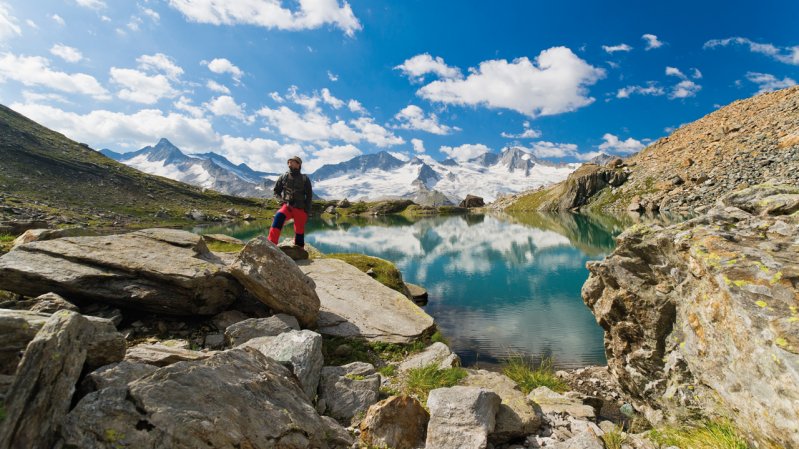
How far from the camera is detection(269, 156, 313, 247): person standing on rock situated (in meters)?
17.4

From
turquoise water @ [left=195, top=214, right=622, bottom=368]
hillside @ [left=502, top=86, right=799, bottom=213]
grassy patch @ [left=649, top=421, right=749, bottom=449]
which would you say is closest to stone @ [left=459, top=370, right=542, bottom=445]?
grassy patch @ [left=649, top=421, right=749, bottom=449]

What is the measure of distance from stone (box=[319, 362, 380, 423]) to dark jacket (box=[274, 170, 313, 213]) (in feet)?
34.5

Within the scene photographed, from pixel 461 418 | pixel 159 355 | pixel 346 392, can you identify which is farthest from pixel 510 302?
pixel 159 355

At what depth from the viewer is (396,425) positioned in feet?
22.4

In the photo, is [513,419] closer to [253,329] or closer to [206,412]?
[206,412]

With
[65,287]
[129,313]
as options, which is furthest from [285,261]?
[65,287]

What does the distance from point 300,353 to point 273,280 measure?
3.80 m

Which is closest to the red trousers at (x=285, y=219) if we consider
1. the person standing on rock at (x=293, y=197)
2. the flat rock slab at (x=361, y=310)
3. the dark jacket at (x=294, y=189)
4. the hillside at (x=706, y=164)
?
the person standing on rock at (x=293, y=197)

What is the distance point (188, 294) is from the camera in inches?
442

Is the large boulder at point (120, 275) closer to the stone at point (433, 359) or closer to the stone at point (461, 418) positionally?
the stone at point (433, 359)

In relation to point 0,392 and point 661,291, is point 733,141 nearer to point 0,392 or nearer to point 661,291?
point 661,291

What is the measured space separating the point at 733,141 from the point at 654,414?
13349cm

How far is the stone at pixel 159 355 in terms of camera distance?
18.9 ft

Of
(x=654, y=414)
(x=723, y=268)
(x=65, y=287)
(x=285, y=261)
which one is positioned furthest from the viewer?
(x=285, y=261)
